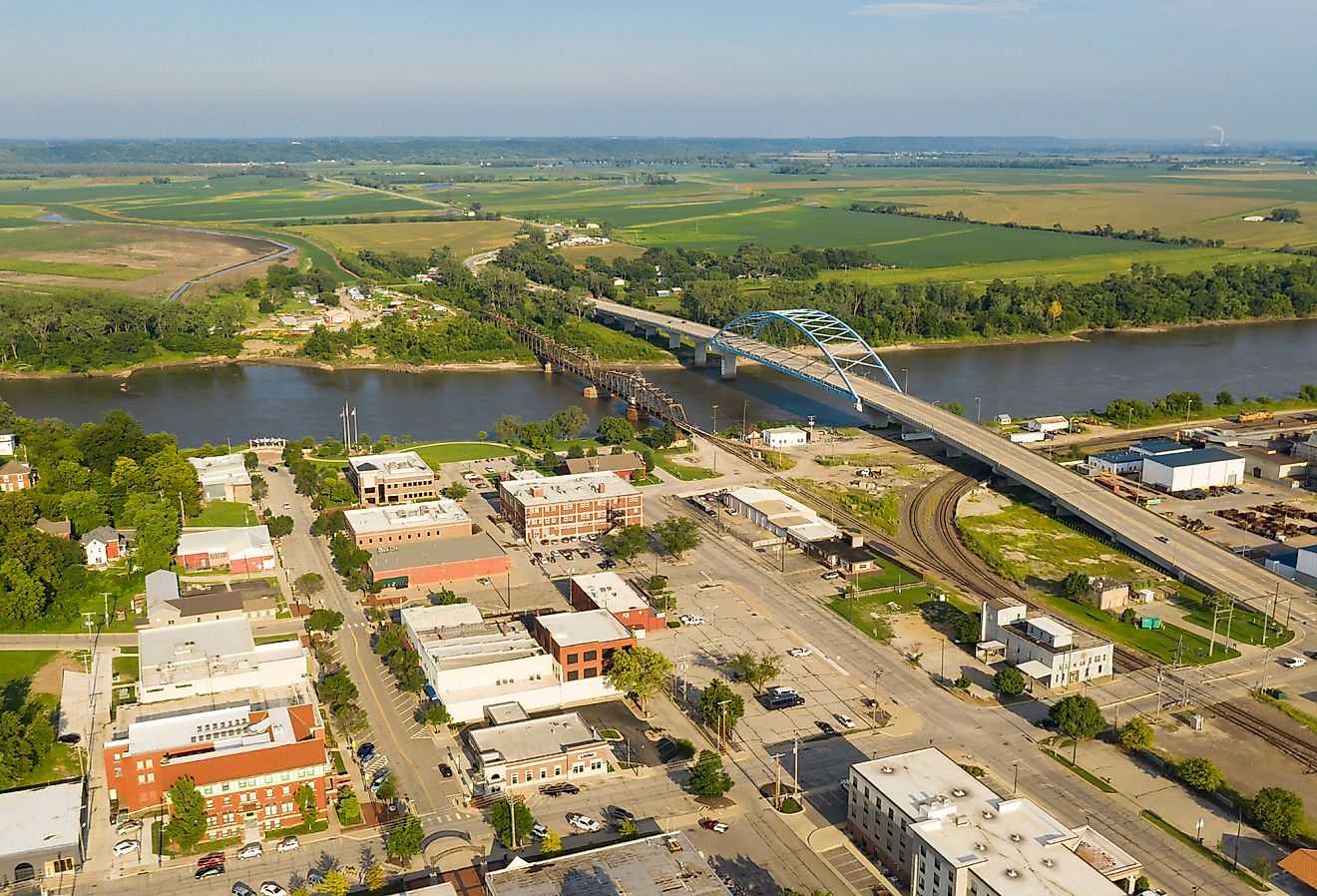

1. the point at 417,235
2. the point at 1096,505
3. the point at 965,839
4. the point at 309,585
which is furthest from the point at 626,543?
the point at 417,235

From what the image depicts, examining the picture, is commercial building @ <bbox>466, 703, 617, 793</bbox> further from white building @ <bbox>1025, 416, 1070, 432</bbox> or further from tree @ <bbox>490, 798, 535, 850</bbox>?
white building @ <bbox>1025, 416, 1070, 432</bbox>

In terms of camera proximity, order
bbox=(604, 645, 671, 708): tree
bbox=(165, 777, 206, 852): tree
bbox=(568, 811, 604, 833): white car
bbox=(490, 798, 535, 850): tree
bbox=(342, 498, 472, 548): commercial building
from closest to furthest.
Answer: bbox=(165, 777, 206, 852): tree → bbox=(490, 798, 535, 850): tree → bbox=(568, 811, 604, 833): white car → bbox=(604, 645, 671, 708): tree → bbox=(342, 498, 472, 548): commercial building

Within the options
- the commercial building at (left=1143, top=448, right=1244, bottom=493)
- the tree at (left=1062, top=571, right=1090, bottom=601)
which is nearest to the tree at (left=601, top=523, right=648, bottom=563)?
the tree at (left=1062, top=571, right=1090, bottom=601)

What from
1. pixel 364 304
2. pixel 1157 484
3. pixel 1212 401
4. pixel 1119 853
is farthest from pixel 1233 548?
pixel 364 304

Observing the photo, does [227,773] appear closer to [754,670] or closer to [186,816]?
[186,816]

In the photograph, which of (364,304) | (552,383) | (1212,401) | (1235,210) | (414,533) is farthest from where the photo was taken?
(1235,210)

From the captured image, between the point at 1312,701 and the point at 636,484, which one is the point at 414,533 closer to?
the point at 636,484
